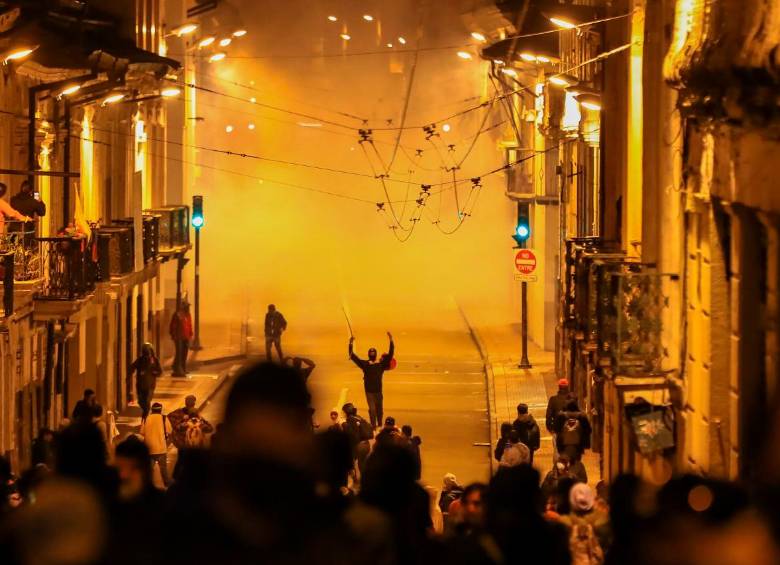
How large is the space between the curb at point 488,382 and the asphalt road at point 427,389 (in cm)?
11

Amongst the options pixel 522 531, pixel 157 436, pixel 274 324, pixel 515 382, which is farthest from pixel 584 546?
pixel 274 324

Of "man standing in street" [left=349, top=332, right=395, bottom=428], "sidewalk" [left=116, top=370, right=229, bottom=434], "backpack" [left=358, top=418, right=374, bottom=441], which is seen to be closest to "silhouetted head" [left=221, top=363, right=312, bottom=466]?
"backpack" [left=358, top=418, right=374, bottom=441]

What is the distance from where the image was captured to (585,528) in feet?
39.4

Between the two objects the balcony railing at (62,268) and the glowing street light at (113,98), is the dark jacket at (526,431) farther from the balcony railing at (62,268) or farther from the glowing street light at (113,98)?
the glowing street light at (113,98)

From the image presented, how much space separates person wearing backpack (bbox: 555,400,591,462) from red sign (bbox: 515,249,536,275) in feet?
46.2

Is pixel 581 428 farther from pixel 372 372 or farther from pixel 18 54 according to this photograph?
pixel 18 54

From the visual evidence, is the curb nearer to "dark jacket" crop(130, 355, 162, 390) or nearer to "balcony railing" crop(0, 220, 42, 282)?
"dark jacket" crop(130, 355, 162, 390)

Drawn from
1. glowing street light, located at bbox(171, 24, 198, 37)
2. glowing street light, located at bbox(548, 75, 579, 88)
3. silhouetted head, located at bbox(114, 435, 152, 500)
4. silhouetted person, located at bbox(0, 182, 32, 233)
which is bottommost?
silhouetted head, located at bbox(114, 435, 152, 500)

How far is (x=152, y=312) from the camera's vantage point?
1581 inches

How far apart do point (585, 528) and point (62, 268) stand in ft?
52.1

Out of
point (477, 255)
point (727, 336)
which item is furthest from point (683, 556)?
point (477, 255)

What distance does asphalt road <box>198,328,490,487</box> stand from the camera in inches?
1104

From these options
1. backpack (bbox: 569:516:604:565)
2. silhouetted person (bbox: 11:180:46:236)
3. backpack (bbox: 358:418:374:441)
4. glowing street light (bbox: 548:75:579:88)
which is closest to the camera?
backpack (bbox: 569:516:604:565)

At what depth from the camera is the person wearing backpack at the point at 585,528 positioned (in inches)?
471
